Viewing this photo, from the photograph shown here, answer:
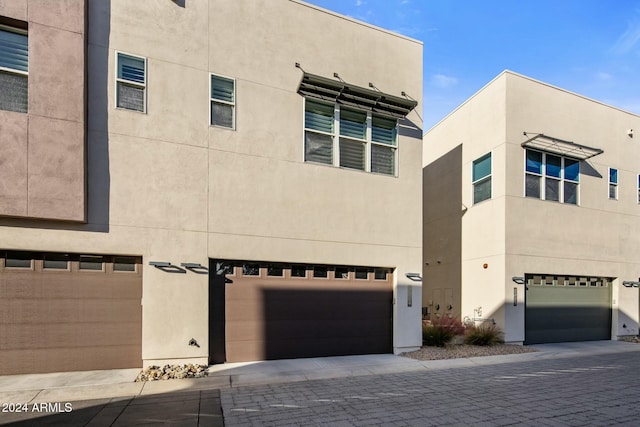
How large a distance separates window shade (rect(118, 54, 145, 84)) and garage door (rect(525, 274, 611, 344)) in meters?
13.4

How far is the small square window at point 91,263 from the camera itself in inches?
312

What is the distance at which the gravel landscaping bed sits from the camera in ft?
32.4

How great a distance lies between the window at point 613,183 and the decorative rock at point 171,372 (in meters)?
16.3

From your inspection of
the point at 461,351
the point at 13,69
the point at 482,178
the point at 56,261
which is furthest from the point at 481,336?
the point at 13,69

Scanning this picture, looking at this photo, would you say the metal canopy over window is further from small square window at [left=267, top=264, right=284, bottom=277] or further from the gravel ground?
the gravel ground

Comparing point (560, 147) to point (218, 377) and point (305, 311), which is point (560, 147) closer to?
point (305, 311)

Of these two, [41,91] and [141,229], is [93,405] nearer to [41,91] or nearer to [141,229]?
[141,229]

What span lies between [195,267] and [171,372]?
7.37 feet

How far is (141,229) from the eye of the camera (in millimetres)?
8180

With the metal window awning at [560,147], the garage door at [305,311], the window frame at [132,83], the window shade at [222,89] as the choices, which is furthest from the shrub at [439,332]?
the window frame at [132,83]

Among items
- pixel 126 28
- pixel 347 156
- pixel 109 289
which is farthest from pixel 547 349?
pixel 126 28

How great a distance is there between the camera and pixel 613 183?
14828mm

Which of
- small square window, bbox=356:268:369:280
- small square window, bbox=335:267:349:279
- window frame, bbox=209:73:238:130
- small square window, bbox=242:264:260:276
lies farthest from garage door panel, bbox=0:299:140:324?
small square window, bbox=356:268:369:280

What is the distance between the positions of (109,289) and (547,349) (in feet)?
41.9
